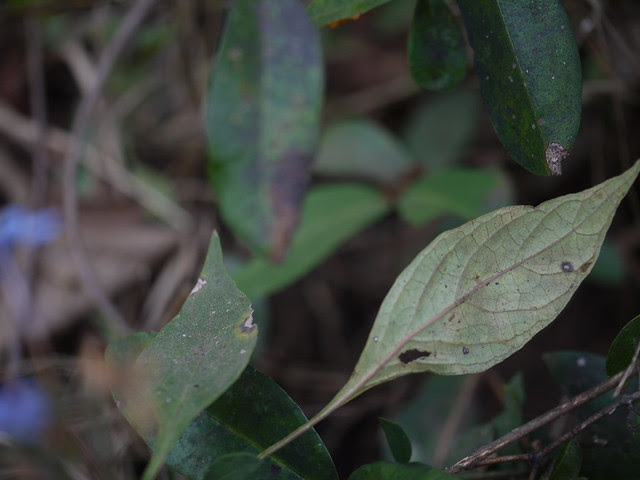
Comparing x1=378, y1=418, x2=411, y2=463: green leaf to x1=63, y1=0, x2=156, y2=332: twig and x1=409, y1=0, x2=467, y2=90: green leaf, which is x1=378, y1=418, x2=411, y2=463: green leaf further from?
x1=63, y1=0, x2=156, y2=332: twig

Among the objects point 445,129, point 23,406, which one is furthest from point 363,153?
point 23,406

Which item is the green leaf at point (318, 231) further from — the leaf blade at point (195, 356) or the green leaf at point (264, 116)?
the leaf blade at point (195, 356)

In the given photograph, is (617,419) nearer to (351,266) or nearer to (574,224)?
(574,224)

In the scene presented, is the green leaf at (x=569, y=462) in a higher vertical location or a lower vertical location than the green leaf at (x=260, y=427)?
lower

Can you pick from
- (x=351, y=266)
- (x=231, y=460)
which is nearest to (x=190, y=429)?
(x=231, y=460)

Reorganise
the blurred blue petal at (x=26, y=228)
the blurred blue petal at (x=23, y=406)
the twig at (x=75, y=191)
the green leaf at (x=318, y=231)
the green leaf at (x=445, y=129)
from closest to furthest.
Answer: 1. the blurred blue petal at (x=23, y=406)
2. the green leaf at (x=318, y=231)
3. the twig at (x=75, y=191)
4. the blurred blue petal at (x=26, y=228)
5. the green leaf at (x=445, y=129)

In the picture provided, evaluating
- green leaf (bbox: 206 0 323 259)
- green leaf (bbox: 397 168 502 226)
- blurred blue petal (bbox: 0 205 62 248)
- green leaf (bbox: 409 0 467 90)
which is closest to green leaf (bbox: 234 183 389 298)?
green leaf (bbox: 397 168 502 226)

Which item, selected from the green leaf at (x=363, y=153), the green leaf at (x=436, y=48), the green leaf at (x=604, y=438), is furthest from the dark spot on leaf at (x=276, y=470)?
the green leaf at (x=363, y=153)
